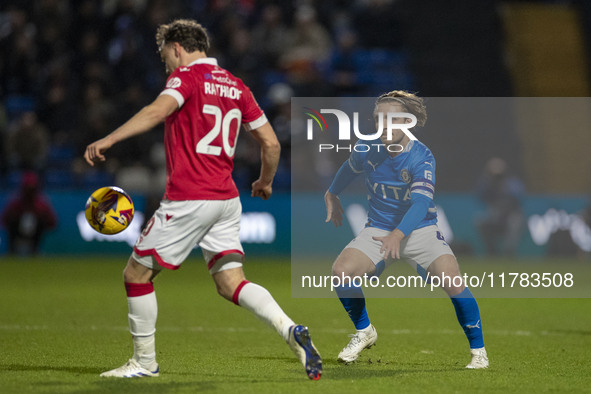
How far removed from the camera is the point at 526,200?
17.9m

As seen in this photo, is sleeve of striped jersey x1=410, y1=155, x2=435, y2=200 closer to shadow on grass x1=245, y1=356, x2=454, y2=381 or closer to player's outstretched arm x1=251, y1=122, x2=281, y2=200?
player's outstretched arm x1=251, y1=122, x2=281, y2=200

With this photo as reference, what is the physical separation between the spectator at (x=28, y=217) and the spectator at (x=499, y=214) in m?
7.59

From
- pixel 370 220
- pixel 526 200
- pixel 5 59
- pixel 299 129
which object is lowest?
pixel 370 220

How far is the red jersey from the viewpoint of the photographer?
5.96 metres

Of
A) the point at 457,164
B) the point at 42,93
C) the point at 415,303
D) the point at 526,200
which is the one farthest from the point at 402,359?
the point at 42,93

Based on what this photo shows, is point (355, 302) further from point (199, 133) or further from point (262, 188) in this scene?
point (199, 133)

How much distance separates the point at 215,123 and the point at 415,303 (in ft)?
21.5

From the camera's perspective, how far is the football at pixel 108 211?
6.46 meters

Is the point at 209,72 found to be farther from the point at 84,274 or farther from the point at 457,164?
the point at 457,164

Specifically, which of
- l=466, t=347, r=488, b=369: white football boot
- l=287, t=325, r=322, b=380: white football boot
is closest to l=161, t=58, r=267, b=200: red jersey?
l=287, t=325, r=322, b=380: white football boot

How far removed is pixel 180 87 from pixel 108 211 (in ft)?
3.63

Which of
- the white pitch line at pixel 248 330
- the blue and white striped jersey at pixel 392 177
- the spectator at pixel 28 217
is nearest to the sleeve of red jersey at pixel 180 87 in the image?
the blue and white striped jersey at pixel 392 177

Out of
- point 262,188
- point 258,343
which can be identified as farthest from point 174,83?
point 258,343

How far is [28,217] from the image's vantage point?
1631 cm
